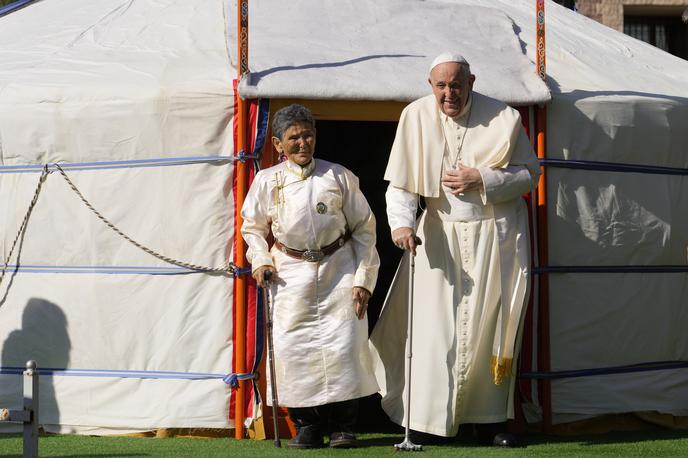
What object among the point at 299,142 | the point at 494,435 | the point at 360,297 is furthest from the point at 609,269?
the point at 299,142

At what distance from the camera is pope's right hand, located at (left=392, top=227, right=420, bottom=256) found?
5176 millimetres

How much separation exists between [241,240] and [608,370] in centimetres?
187

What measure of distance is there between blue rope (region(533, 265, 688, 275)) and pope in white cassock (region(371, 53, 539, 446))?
0.50m

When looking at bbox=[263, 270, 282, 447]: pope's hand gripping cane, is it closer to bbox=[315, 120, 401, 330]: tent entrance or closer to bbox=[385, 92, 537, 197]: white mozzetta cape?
bbox=[385, 92, 537, 197]: white mozzetta cape

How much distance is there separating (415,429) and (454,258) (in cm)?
75

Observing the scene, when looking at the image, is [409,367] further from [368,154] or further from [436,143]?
[368,154]

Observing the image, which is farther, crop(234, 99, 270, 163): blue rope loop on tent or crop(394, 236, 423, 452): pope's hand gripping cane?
crop(234, 99, 270, 163): blue rope loop on tent

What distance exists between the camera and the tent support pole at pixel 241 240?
18.5 ft

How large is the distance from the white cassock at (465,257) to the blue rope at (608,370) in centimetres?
52

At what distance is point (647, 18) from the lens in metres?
12.5

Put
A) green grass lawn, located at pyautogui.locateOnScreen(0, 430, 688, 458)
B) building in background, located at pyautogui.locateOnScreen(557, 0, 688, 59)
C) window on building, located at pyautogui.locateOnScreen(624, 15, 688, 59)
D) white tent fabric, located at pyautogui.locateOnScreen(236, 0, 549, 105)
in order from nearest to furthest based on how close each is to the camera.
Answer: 1. green grass lawn, located at pyautogui.locateOnScreen(0, 430, 688, 458)
2. white tent fabric, located at pyautogui.locateOnScreen(236, 0, 549, 105)
3. building in background, located at pyautogui.locateOnScreen(557, 0, 688, 59)
4. window on building, located at pyautogui.locateOnScreen(624, 15, 688, 59)

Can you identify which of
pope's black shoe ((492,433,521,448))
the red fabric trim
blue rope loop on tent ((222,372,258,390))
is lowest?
pope's black shoe ((492,433,521,448))

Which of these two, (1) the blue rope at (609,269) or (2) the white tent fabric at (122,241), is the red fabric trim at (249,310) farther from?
(1) the blue rope at (609,269)

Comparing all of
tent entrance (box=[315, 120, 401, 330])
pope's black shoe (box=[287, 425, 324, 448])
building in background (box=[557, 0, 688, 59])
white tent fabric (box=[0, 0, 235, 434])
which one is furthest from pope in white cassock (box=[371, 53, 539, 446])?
building in background (box=[557, 0, 688, 59])
